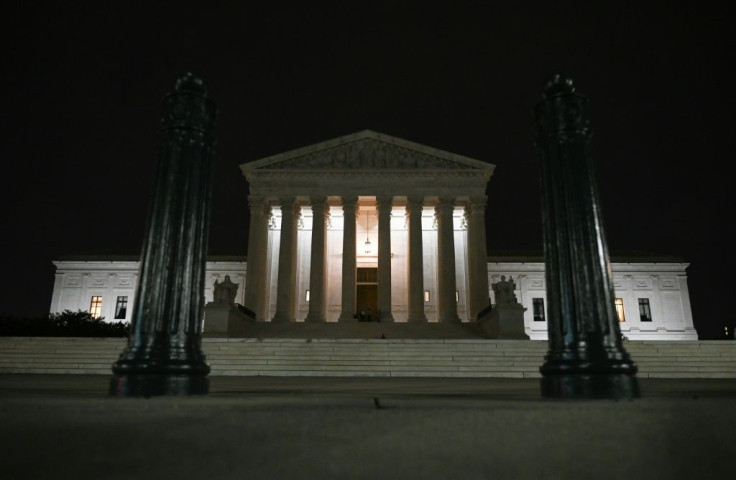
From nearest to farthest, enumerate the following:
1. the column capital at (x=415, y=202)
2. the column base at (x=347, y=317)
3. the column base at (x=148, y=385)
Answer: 1. the column base at (x=148, y=385)
2. the column base at (x=347, y=317)
3. the column capital at (x=415, y=202)

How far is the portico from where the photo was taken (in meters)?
38.8

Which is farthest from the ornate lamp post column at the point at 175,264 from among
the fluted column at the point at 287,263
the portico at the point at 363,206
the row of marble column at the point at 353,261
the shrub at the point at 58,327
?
the fluted column at the point at 287,263

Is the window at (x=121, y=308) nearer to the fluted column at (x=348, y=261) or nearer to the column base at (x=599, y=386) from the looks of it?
the fluted column at (x=348, y=261)

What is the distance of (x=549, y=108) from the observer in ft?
21.4

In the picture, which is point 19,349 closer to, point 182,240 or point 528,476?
point 182,240

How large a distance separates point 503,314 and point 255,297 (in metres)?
17.9

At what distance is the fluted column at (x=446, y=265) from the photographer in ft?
125

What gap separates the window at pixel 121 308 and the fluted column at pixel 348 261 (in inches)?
1313

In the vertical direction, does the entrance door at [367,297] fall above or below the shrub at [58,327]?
above

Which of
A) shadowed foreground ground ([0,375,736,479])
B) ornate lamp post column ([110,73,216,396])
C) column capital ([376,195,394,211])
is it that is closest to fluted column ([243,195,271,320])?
column capital ([376,195,394,211])

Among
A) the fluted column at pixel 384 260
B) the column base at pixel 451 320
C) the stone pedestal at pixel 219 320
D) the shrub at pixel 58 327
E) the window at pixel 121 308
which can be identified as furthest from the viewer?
the window at pixel 121 308

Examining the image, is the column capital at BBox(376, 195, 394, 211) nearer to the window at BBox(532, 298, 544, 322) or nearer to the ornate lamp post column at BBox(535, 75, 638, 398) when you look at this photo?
the window at BBox(532, 298, 544, 322)

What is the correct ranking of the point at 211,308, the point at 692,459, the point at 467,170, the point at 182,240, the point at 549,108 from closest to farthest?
the point at 692,459 → the point at 182,240 → the point at 549,108 → the point at 211,308 → the point at 467,170

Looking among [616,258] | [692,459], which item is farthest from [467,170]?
[692,459]
